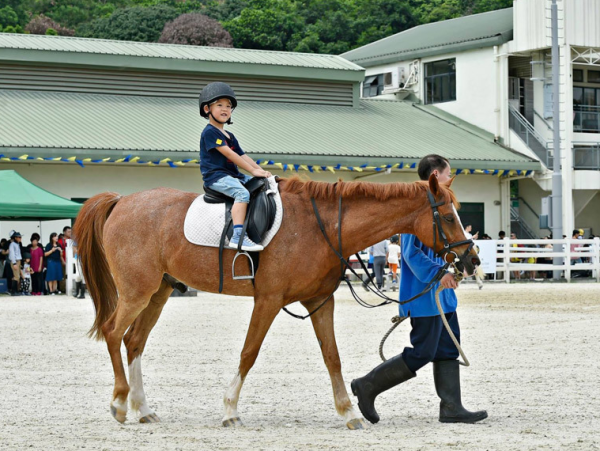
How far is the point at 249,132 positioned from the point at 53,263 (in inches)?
362

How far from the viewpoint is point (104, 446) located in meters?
6.58

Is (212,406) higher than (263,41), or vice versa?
(263,41)

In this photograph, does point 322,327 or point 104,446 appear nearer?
point 104,446

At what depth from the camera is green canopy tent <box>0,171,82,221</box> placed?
75.1 ft

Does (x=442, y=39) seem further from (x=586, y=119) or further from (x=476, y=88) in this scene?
(x=586, y=119)

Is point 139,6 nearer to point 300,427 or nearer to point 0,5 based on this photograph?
point 0,5

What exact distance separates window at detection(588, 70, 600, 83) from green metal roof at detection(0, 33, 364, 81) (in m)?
9.66

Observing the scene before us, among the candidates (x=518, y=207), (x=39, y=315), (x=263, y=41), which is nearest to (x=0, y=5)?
(x=263, y=41)

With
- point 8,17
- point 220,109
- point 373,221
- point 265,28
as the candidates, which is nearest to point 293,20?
point 265,28

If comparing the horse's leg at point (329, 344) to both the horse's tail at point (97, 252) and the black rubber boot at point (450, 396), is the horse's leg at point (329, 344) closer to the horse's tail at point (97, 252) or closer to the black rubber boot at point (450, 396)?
the black rubber boot at point (450, 396)

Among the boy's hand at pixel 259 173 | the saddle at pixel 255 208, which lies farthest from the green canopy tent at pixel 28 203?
the boy's hand at pixel 259 173

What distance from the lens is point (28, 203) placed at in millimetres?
23094

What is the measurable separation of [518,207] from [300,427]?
33.6 m

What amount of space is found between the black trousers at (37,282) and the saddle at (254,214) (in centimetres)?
1911
